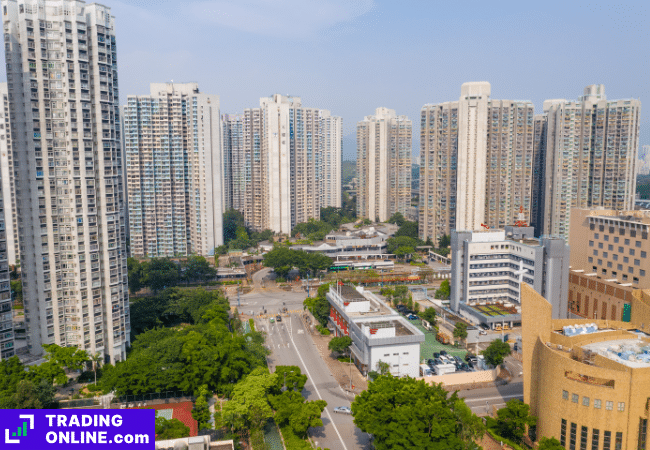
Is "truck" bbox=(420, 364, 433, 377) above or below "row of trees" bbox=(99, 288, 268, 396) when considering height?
below

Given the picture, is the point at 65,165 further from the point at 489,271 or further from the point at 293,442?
the point at 489,271

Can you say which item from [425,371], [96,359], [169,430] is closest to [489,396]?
[425,371]

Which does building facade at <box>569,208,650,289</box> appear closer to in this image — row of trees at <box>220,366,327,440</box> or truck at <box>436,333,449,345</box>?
truck at <box>436,333,449,345</box>

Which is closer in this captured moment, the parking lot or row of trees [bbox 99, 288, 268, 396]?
row of trees [bbox 99, 288, 268, 396]

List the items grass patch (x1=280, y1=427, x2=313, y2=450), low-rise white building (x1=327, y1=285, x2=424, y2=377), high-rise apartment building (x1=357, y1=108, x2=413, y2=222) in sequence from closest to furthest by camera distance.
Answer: grass patch (x1=280, y1=427, x2=313, y2=450)
low-rise white building (x1=327, y1=285, x2=424, y2=377)
high-rise apartment building (x1=357, y1=108, x2=413, y2=222)

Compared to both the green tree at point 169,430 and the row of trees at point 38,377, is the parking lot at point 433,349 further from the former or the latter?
the row of trees at point 38,377

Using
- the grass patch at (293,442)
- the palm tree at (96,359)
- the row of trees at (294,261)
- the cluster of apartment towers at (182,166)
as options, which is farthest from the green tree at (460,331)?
the palm tree at (96,359)

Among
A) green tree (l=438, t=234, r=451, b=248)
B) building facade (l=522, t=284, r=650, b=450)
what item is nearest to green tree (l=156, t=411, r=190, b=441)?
building facade (l=522, t=284, r=650, b=450)

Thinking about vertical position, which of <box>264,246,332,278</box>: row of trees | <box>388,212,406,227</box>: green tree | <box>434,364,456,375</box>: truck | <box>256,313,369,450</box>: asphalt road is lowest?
<box>256,313,369,450</box>: asphalt road
